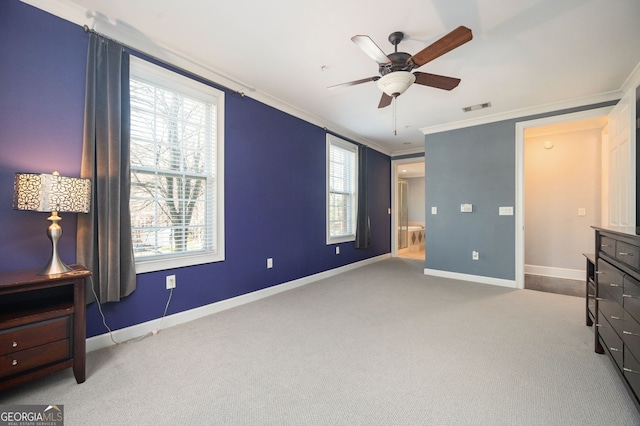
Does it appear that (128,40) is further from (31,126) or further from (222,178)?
(222,178)

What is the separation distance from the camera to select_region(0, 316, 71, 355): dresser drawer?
5.01 feet

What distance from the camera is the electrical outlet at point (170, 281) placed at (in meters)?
2.63

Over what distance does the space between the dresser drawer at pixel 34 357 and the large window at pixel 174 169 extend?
816 mm

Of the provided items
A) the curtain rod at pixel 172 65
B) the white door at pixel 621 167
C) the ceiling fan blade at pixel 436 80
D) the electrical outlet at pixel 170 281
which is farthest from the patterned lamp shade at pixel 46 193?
the white door at pixel 621 167

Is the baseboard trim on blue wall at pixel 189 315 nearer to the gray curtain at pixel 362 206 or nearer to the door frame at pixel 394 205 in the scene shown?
the gray curtain at pixel 362 206

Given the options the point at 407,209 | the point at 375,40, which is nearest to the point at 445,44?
the point at 375,40

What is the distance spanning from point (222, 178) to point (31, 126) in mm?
1486

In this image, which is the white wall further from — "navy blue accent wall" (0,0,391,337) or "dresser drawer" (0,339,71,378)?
"dresser drawer" (0,339,71,378)

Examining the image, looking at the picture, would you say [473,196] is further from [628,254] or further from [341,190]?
[628,254]

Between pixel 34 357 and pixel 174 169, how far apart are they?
5.53ft

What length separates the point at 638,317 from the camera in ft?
4.57

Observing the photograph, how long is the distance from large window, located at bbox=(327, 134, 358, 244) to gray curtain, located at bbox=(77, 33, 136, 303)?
9.85 ft

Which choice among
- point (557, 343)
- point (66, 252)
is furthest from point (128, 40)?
point (557, 343)

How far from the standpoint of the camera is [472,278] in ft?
14.6
